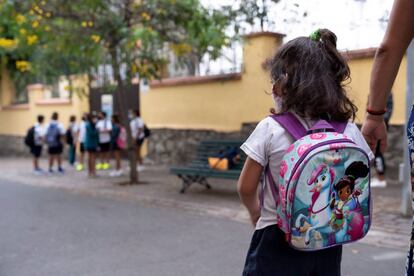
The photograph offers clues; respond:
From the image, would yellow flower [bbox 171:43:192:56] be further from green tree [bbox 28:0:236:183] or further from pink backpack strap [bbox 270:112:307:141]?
pink backpack strap [bbox 270:112:307:141]

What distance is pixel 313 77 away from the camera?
6.90 feet

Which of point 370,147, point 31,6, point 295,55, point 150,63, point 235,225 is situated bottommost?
point 235,225

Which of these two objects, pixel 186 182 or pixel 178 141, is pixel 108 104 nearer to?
pixel 178 141

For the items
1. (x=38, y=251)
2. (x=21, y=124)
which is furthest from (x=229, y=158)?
(x=21, y=124)

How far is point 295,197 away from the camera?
77.0 inches

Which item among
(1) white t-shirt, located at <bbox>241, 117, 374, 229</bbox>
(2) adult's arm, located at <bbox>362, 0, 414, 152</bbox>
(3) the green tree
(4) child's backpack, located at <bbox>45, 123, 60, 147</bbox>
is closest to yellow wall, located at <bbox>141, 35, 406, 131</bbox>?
(3) the green tree

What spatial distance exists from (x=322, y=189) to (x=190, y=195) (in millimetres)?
7185

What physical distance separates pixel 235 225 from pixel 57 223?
8.10ft

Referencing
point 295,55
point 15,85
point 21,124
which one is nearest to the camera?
point 295,55

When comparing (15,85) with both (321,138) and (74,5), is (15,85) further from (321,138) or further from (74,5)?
(321,138)

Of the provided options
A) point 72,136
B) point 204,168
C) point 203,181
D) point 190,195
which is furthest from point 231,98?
point 72,136

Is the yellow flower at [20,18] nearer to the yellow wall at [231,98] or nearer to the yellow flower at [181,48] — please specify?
the yellow wall at [231,98]

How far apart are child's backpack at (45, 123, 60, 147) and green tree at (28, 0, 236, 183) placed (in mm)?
3622

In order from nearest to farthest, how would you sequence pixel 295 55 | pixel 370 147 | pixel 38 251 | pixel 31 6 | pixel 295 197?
pixel 295 197, pixel 295 55, pixel 370 147, pixel 38 251, pixel 31 6
